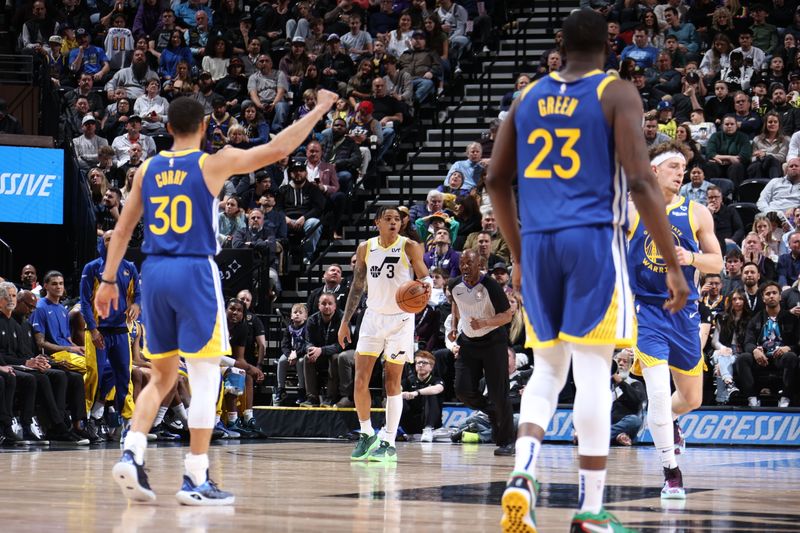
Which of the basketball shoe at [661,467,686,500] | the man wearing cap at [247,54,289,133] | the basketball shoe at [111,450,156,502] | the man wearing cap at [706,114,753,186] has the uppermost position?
the man wearing cap at [247,54,289,133]

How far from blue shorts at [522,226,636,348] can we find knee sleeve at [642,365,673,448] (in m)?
2.67

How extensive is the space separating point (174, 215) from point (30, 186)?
12002 millimetres

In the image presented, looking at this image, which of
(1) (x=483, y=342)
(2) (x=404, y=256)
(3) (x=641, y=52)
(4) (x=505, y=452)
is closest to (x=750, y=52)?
(3) (x=641, y=52)

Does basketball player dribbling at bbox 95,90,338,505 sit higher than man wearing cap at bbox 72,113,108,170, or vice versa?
man wearing cap at bbox 72,113,108,170

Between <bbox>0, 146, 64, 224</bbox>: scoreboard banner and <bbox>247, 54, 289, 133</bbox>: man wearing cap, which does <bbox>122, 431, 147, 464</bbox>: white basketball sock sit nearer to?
<bbox>0, 146, 64, 224</bbox>: scoreboard banner

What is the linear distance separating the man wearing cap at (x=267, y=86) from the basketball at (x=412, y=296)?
11.3m

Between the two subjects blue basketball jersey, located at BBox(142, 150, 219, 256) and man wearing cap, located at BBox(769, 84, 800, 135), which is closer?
blue basketball jersey, located at BBox(142, 150, 219, 256)

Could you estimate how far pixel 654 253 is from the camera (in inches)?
308

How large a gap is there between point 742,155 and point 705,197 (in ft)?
4.73

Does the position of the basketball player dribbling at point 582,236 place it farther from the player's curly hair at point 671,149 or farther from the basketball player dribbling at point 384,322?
the basketball player dribbling at point 384,322

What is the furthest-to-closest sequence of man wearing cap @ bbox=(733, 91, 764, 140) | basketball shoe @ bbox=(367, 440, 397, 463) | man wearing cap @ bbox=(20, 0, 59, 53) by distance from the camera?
man wearing cap @ bbox=(20, 0, 59, 53)
man wearing cap @ bbox=(733, 91, 764, 140)
basketball shoe @ bbox=(367, 440, 397, 463)

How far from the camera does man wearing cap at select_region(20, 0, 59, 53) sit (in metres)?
22.8

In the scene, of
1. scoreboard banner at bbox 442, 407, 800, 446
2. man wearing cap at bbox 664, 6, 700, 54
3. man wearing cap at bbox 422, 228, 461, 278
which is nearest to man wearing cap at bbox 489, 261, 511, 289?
man wearing cap at bbox 422, 228, 461, 278

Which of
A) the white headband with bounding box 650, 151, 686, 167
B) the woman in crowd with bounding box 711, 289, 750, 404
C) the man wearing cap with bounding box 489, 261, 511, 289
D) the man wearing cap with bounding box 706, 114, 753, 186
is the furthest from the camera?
the man wearing cap with bounding box 706, 114, 753, 186
